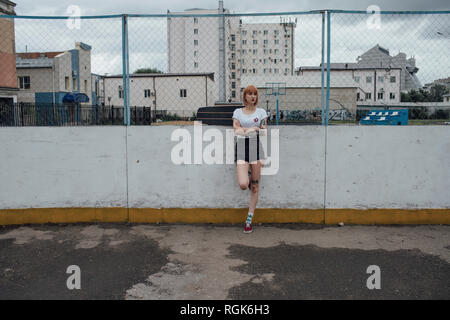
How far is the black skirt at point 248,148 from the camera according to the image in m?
4.96

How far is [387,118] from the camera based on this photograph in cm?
615

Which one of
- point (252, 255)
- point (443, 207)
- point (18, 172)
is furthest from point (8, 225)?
point (443, 207)

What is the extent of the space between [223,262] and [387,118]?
152 inches

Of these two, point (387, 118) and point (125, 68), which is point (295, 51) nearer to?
point (387, 118)

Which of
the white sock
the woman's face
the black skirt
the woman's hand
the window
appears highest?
the window

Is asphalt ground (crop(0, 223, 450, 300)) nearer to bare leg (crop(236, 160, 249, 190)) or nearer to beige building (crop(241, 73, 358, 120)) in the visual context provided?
bare leg (crop(236, 160, 249, 190))

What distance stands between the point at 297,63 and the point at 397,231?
275 cm

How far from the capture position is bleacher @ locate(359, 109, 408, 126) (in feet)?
18.0

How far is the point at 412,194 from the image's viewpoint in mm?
5344

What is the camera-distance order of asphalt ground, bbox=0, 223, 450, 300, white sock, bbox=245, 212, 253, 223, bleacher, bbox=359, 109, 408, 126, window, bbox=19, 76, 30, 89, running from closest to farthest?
asphalt ground, bbox=0, 223, 450, 300 < white sock, bbox=245, 212, 253, 223 < bleacher, bbox=359, 109, 408, 126 < window, bbox=19, 76, 30, 89

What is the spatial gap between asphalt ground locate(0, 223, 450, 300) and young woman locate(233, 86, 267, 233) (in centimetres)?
62

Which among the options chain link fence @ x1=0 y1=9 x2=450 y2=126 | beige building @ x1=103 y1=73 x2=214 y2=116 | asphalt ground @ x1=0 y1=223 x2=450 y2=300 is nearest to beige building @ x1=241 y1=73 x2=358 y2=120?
chain link fence @ x1=0 y1=9 x2=450 y2=126

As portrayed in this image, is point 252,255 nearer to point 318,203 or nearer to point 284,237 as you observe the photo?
point 284,237

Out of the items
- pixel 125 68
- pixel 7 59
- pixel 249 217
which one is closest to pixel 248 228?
pixel 249 217
